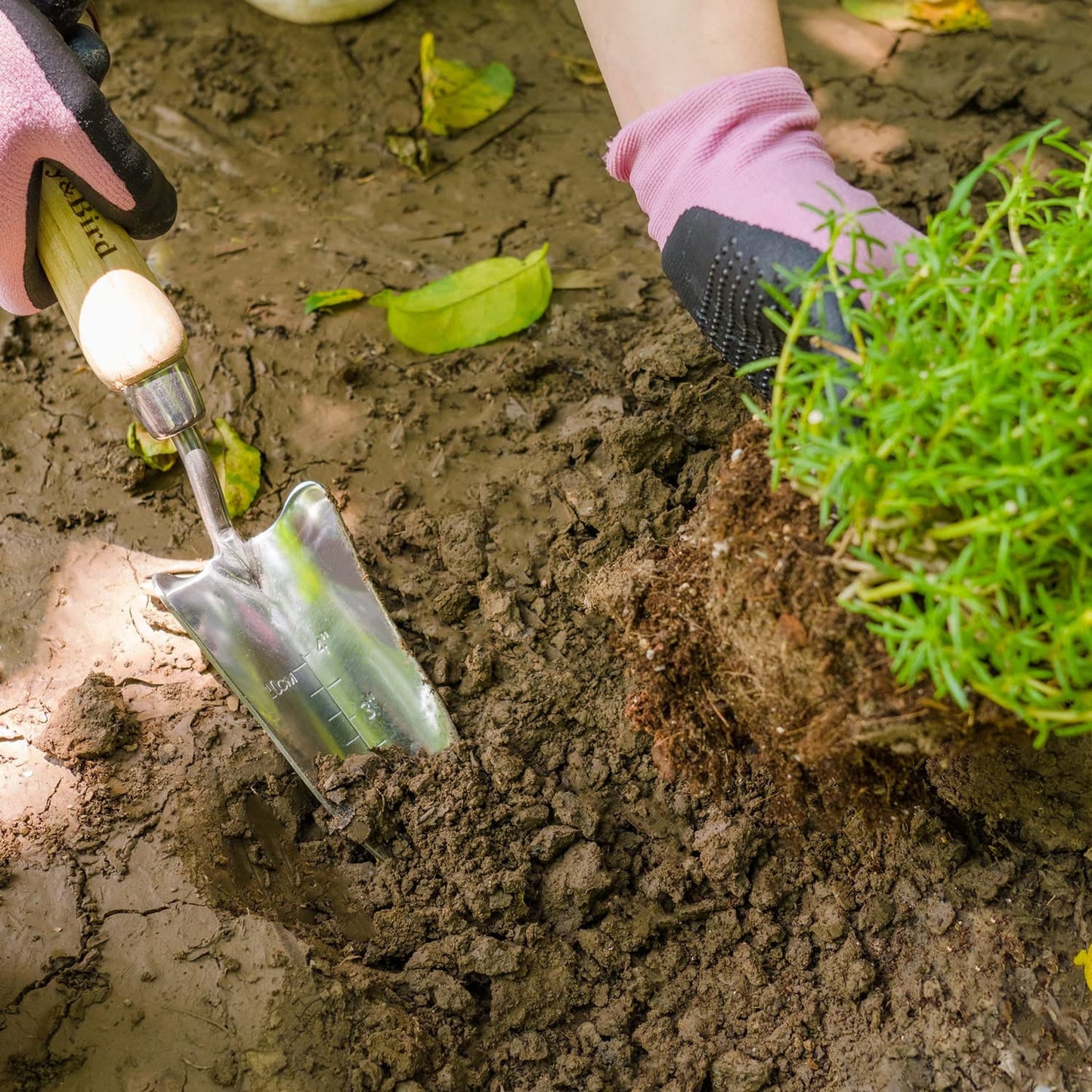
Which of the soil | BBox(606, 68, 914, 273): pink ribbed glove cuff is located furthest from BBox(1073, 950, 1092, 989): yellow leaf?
BBox(606, 68, 914, 273): pink ribbed glove cuff

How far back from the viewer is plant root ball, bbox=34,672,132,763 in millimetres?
2059

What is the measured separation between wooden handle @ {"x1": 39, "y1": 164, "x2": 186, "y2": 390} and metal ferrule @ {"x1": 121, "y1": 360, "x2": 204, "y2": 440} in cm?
3

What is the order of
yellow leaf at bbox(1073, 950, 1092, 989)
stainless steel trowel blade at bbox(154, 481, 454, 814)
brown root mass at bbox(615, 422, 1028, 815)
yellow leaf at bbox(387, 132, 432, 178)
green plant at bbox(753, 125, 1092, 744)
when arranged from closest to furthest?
green plant at bbox(753, 125, 1092, 744)
brown root mass at bbox(615, 422, 1028, 815)
yellow leaf at bbox(1073, 950, 1092, 989)
stainless steel trowel blade at bbox(154, 481, 454, 814)
yellow leaf at bbox(387, 132, 432, 178)

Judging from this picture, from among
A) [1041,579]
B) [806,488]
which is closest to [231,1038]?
[806,488]

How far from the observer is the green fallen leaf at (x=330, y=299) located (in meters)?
2.77

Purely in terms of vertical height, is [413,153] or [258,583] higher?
[413,153]

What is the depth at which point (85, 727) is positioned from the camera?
6.76ft

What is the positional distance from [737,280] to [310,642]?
4.00ft

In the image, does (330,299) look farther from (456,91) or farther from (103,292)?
(456,91)

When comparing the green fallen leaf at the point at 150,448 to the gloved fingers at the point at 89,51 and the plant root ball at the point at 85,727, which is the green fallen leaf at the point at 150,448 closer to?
the plant root ball at the point at 85,727

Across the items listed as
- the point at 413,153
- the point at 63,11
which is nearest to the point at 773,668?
the point at 63,11

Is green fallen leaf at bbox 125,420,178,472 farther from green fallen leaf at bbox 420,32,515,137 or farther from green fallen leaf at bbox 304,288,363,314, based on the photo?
green fallen leaf at bbox 420,32,515,137

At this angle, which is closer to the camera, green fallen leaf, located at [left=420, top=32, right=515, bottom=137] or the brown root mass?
the brown root mass

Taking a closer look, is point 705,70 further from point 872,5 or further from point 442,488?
point 872,5
